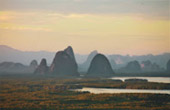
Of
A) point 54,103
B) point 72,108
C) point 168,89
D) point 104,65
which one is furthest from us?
point 104,65

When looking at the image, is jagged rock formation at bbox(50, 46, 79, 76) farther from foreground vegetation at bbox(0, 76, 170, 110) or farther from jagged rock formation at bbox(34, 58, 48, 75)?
foreground vegetation at bbox(0, 76, 170, 110)

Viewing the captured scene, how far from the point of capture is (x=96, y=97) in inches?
2958

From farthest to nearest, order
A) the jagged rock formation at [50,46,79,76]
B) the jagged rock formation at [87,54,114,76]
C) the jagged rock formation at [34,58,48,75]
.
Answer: the jagged rock formation at [87,54,114,76] < the jagged rock formation at [34,58,48,75] < the jagged rock formation at [50,46,79,76]

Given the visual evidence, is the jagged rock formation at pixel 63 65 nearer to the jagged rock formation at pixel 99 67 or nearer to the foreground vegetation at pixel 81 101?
the jagged rock formation at pixel 99 67

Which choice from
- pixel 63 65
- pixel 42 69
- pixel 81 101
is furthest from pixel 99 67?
pixel 81 101

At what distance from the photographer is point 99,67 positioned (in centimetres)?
18262

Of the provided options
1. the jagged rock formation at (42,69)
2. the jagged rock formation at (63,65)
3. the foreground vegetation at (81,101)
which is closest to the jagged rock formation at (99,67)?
the jagged rock formation at (63,65)

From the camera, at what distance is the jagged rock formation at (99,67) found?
179750 millimetres

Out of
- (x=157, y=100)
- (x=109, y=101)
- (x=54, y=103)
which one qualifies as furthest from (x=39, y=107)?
(x=157, y=100)

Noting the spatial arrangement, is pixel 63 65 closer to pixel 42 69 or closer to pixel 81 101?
pixel 42 69

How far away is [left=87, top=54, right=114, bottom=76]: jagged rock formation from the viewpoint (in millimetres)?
179750

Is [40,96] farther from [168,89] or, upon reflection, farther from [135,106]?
[168,89]

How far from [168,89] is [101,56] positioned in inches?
3464

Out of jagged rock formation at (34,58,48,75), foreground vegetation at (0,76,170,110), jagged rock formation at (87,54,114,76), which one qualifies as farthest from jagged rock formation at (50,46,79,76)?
foreground vegetation at (0,76,170,110)
